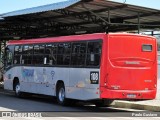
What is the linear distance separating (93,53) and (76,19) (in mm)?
8296

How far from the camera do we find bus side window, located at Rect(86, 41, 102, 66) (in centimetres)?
1729

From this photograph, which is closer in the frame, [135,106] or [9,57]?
[135,106]

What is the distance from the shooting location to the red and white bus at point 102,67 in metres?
17.0

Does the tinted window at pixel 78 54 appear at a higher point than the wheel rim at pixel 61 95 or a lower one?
higher

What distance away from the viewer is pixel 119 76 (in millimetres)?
17125

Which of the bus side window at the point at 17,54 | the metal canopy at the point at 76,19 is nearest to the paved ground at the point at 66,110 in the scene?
the metal canopy at the point at 76,19

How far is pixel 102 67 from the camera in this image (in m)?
17.0

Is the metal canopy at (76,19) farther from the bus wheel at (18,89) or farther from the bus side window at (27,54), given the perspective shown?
the bus wheel at (18,89)

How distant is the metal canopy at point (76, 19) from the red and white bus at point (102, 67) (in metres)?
1.36

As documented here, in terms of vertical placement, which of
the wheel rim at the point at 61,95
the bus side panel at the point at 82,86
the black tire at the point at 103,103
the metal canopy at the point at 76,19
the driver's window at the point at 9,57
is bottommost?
the black tire at the point at 103,103

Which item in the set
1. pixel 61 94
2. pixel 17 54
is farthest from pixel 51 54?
pixel 17 54

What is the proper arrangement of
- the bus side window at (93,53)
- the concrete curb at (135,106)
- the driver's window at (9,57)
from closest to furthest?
the bus side window at (93,53)
the concrete curb at (135,106)
the driver's window at (9,57)

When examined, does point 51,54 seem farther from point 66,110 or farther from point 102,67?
point 102,67

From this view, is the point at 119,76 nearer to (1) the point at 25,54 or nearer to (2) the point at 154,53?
(2) the point at 154,53
